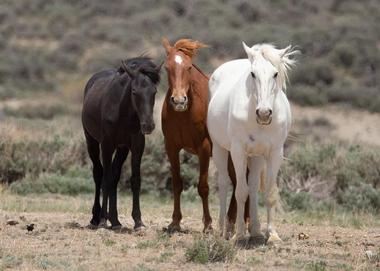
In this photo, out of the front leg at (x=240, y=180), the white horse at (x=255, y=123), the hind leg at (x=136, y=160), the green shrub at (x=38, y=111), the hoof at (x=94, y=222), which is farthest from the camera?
the green shrub at (x=38, y=111)

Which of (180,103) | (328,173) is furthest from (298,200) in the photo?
(180,103)

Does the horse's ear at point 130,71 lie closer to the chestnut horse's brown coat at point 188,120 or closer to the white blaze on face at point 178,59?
the chestnut horse's brown coat at point 188,120

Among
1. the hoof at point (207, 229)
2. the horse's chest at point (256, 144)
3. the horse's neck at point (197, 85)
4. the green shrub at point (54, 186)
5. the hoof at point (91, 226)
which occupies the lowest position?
the green shrub at point (54, 186)

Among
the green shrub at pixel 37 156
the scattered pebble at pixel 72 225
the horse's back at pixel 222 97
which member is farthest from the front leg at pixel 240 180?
the green shrub at pixel 37 156

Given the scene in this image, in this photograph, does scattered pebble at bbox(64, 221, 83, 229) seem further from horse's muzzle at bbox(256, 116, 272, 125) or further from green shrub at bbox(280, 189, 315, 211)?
green shrub at bbox(280, 189, 315, 211)

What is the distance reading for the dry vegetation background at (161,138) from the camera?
8.26 m

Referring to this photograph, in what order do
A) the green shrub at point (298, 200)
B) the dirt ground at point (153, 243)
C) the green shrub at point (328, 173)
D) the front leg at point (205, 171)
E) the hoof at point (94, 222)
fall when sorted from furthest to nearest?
the green shrub at point (328, 173)
the green shrub at point (298, 200)
the hoof at point (94, 222)
the front leg at point (205, 171)
the dirt ground at point (153, 243)

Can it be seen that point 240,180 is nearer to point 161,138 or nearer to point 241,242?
point 241,242

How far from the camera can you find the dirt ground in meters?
7.46

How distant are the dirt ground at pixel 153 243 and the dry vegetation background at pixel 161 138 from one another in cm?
2

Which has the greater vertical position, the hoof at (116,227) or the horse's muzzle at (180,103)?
the horse's muzzle at (180,103)

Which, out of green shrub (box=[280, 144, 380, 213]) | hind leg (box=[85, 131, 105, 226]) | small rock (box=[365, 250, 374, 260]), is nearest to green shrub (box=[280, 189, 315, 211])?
green shrub (box=[280, 144, 380, 213])

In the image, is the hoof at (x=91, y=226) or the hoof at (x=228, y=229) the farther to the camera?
the hoof at (x=91, y=226)

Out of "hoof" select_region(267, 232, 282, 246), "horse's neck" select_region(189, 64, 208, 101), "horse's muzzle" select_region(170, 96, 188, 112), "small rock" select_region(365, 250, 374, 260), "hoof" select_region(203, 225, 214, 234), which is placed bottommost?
"hoof" select_region(203, 225, 214, 234)
